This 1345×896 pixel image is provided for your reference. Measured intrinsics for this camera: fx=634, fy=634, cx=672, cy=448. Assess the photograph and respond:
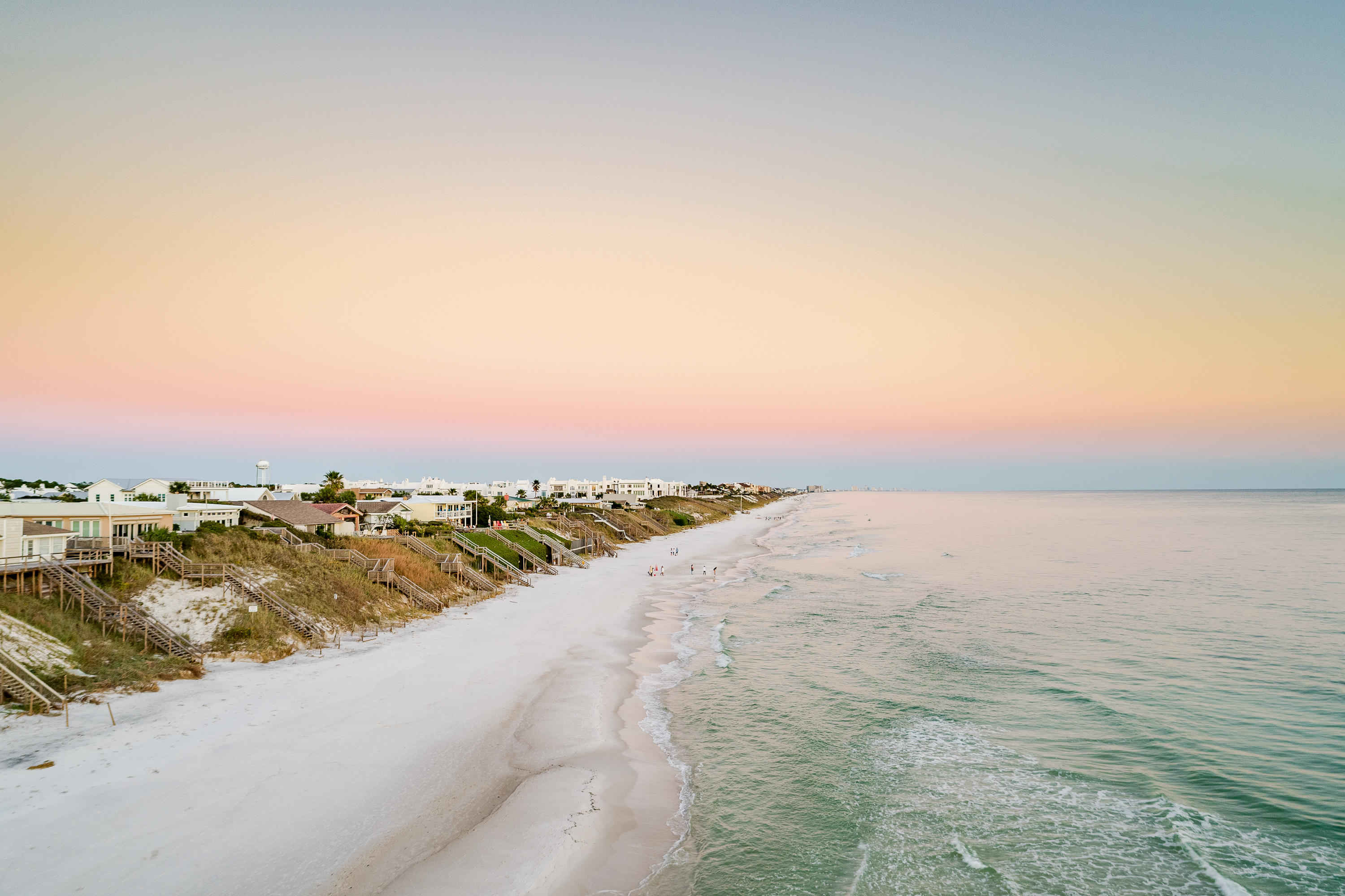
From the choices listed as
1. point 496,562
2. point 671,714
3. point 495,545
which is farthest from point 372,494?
point 671,714

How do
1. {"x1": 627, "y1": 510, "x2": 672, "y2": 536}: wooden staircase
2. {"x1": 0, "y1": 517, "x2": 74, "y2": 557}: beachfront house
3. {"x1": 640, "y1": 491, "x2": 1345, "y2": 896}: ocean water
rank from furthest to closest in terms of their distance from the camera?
{"x1": 627, "y1": 510, "x2": 672, "y2": 536}: wooden staircase → {"x1": 0, "y1": 517, "x2": 74, "y2": 557}: beachfront house → {"x1": 640, "y1": 491, "x2": 1345, "y2": 896}: ocean water

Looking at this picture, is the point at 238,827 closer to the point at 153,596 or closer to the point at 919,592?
the point at 153,596

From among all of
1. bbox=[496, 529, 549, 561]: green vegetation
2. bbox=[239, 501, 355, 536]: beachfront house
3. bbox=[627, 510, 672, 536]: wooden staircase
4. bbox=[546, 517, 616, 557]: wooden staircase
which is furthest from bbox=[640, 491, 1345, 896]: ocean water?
bbox=[627, 510, 672, 536]: wooden staircase

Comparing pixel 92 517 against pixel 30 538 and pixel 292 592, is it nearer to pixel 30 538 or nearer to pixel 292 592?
pixel 30 538

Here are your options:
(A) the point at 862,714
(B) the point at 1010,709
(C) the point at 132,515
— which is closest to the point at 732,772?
(A) the point at 862,714

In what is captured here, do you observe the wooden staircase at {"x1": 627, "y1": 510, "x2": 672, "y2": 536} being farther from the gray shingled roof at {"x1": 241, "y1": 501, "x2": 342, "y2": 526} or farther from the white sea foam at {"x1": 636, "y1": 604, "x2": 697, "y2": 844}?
the white sea foam at {"x1": 636, "y1": 604, "x2": 697, "y2": 844}

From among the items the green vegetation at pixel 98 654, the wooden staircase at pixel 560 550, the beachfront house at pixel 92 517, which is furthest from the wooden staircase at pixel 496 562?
the green vegetation at pixel 98 654

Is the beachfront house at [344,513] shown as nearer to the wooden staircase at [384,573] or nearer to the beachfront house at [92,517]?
the wooden staircase at [384,573]
